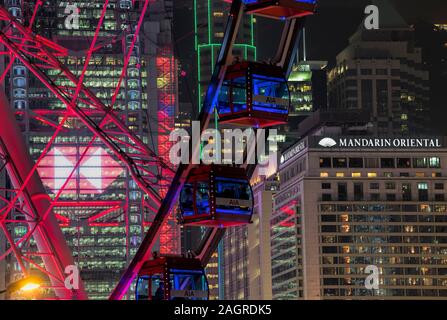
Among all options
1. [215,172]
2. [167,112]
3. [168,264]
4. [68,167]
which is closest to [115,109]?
[167,112]

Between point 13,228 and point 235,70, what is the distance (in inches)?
4851

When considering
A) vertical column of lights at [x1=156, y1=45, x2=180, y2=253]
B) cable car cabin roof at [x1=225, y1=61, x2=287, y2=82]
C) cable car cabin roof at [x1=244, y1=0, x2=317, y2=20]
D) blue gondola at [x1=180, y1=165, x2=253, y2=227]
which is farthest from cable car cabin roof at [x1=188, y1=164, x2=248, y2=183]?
vertical column of lights at [x1=156, y1=45, x2=180, y2=253]

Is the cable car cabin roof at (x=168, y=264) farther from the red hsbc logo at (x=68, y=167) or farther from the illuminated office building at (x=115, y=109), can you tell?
the illuminated office building at (x=115, y=109)

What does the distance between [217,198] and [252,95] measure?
3.10 meters

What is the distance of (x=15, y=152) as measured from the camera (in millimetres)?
42125

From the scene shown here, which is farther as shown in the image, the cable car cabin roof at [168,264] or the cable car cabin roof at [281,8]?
the cable car cabin roof at [168,264]

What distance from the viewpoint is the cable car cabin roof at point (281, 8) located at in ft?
102

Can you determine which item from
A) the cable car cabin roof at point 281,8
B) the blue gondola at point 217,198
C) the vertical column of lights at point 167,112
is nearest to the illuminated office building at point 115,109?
the vertical column of lights at point 167,112

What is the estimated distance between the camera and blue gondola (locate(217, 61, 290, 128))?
32.7 metres

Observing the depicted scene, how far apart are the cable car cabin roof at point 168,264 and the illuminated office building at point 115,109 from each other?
96.1m

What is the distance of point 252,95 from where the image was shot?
107 ft

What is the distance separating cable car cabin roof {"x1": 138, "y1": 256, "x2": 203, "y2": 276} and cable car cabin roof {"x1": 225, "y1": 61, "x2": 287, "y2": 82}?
204 inches

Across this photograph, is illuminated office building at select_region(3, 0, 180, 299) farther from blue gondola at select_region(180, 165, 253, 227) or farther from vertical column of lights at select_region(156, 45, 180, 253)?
blue gondola at select_region(180, 165, 253, 227)
